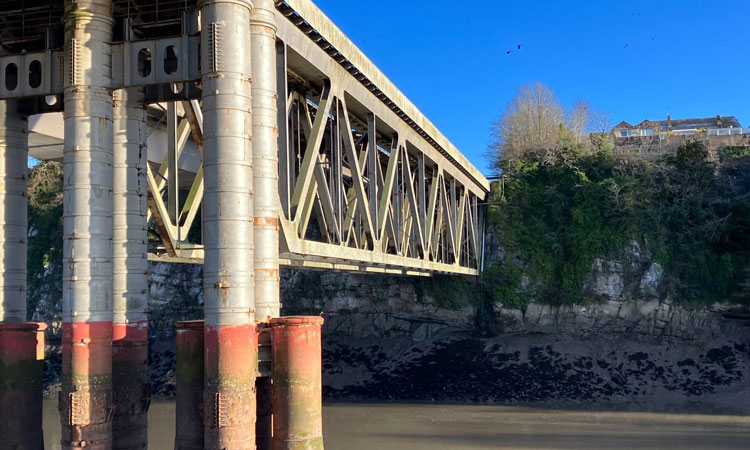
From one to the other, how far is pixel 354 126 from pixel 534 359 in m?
20.9

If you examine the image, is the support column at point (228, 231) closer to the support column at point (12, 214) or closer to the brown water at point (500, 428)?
the support column at point (12, 214)

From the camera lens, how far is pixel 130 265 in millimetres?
16188

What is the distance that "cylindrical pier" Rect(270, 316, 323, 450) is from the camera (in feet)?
46.0

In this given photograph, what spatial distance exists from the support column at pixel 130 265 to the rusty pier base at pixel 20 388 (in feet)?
6.30

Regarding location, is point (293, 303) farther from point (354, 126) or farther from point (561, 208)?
point (354, 126)

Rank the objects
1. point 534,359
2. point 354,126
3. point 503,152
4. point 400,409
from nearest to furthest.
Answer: point 354,126
point 400,409
point 534,359
point 503,152

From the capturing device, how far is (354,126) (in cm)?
2619

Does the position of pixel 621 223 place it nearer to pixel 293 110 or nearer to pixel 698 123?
pixel 293 110

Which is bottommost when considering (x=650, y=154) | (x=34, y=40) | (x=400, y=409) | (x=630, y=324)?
(x=400, y=409)

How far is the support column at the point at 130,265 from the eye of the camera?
15.6 meters

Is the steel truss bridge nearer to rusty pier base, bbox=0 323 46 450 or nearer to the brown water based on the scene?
rusty pier base, bbox=0 323 46 450

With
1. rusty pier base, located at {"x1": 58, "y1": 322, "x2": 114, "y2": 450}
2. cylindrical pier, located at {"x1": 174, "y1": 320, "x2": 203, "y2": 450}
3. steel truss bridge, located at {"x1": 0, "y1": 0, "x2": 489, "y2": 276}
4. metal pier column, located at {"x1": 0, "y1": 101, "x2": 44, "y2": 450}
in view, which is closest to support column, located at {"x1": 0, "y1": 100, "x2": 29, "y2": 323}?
metal pier column, located at {"x1": 0, "y1": 101, "x2": 44, "y2": 450}

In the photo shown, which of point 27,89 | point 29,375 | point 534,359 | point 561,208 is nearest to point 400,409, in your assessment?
point 534,359

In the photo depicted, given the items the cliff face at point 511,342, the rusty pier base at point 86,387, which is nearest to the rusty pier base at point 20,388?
the rusty pier base at point 86,387
